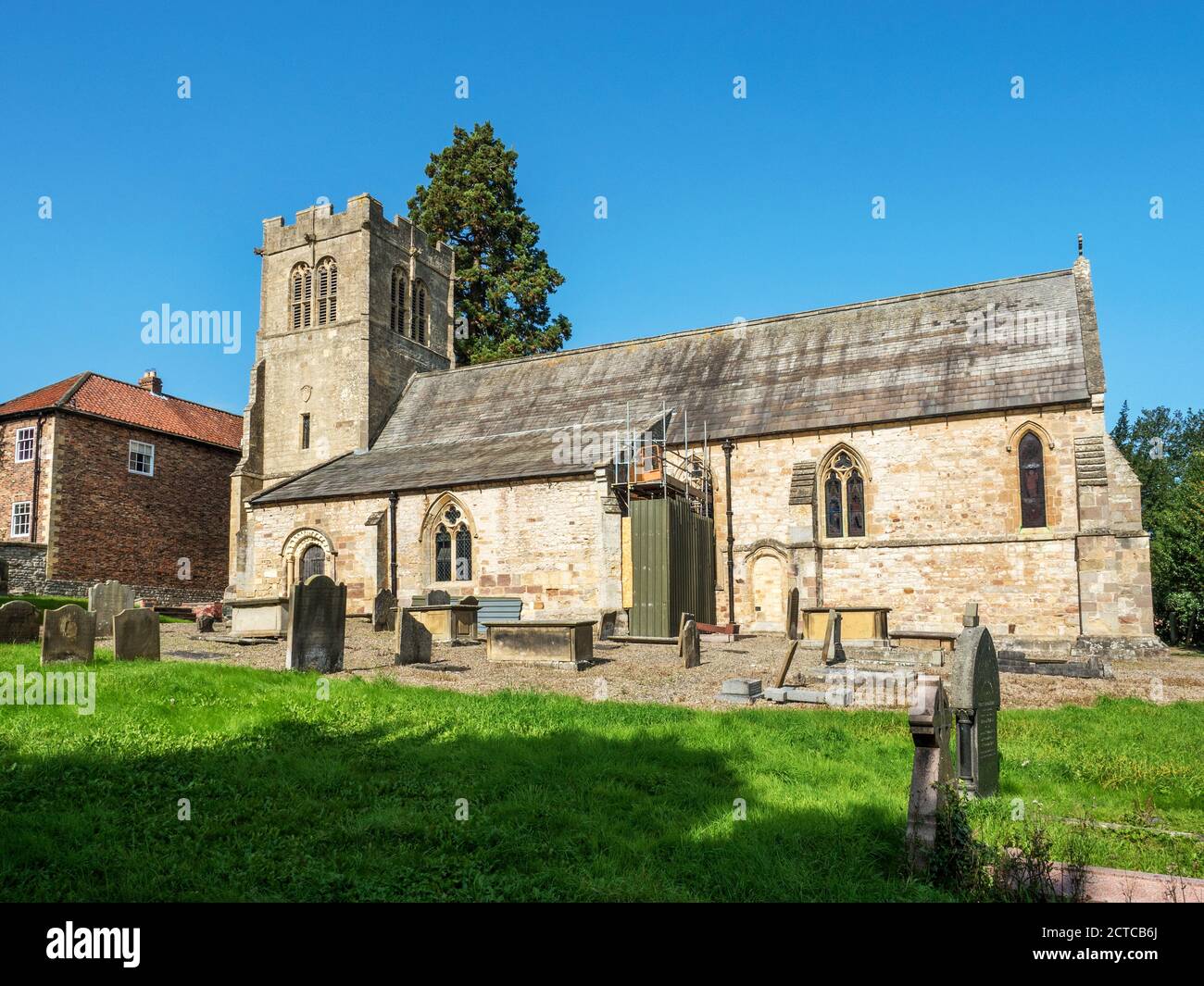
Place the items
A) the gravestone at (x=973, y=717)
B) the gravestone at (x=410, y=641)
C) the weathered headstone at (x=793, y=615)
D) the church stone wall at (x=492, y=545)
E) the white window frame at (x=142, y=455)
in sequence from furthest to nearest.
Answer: the white window frame at (x=142, y=455), the church stone wall at (x=492, y=545), the weathered headstone at (x=793, y=615), the gravestone at (x=410, y=641), the gravestone at (x=973, y=717)

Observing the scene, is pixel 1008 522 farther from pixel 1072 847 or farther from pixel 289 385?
pixel 289 385

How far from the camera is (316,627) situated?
43.0 feet

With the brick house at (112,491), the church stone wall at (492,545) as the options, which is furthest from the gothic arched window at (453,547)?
the brick house at (112,491)

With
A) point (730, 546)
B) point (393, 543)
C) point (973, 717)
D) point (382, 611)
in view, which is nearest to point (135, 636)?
point (382, 611)

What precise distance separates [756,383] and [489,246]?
1954 cm

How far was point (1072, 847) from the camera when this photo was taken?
17.2ft

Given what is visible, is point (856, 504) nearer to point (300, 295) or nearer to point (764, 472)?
point (764, 472)

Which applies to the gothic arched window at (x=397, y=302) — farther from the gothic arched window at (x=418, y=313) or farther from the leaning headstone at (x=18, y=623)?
the leaning headstone at (x=18, y=623)

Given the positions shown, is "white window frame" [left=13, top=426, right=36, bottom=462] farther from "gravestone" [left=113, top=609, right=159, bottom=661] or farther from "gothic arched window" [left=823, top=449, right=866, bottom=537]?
"gothic arched window" [left=823, top=449, right=866, bottom=537]

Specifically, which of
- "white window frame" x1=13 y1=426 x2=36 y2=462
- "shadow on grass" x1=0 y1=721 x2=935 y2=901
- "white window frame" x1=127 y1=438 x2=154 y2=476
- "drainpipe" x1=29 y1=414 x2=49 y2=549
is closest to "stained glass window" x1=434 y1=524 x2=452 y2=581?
"white window frame" x1=127 y1=438 x2=154 y2=476

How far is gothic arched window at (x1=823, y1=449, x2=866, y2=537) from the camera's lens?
2334 cm

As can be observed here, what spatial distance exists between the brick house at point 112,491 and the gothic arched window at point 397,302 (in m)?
8.65

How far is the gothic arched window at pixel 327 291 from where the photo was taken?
3269 centimetres

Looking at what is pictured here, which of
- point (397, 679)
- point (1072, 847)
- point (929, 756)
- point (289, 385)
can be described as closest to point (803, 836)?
point (929, 756)
